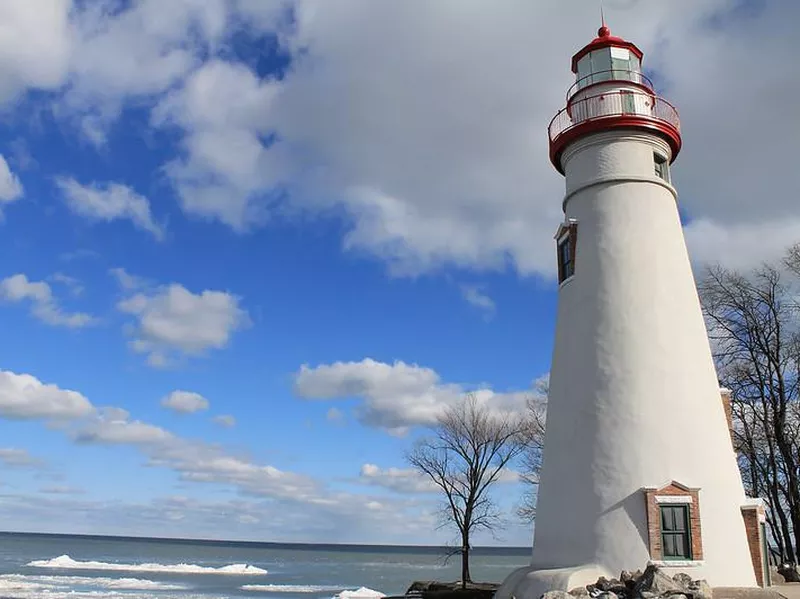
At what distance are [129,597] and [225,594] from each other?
22.0 ft

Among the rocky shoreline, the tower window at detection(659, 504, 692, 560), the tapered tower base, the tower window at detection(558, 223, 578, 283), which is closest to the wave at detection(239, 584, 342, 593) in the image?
the tapered tower base

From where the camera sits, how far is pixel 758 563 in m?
13.5

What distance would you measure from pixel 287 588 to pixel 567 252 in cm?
4814

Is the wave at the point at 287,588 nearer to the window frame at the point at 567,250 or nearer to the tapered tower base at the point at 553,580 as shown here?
the tapered tower base at the point at 553,580

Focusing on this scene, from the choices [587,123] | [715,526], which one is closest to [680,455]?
[715,526]

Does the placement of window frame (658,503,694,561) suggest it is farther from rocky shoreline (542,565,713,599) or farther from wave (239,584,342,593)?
wave (239,584,342,593)

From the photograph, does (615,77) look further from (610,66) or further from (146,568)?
(146,568)

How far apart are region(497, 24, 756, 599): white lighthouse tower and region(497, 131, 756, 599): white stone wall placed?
0.02 metres

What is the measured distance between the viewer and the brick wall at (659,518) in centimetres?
1280

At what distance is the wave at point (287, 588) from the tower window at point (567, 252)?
1728 inches

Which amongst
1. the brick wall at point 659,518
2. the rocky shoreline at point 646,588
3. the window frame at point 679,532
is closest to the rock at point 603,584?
the rocky shoreline at point 646,588

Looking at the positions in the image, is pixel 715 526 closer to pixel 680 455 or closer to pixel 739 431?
pixel 680 455

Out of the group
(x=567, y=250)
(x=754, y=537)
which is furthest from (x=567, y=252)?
(x=754, y=537)

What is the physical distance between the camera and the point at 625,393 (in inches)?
542
